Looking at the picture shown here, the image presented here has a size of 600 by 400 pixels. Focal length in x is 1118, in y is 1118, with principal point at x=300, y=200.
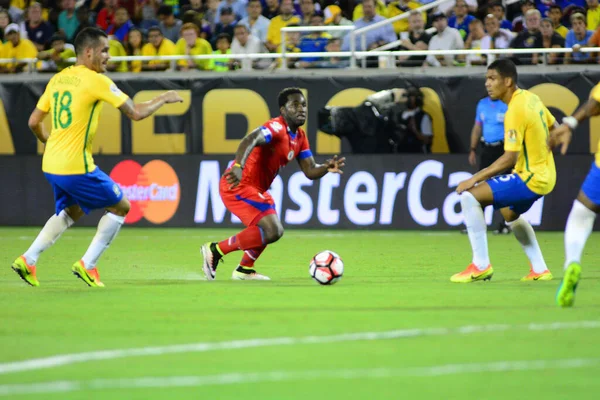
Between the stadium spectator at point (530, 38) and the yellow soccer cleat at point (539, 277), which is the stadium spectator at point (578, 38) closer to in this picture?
the stadium spectator at point (530, 38)

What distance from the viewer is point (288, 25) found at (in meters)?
20.2

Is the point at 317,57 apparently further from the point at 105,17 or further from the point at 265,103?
the point at 105,17

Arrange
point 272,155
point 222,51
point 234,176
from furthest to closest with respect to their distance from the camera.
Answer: point 222,51 < point 272,155 < point 234,176

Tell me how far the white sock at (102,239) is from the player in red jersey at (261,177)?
121 centimetres

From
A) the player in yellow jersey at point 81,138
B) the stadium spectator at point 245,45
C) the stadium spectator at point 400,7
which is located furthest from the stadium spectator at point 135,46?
the player in yellow jersey at point 81,138

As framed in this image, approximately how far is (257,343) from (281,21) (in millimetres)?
14175

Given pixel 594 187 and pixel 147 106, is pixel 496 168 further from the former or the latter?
pixel 147 106

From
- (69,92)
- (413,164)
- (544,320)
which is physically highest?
(69,92)

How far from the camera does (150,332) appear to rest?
7.40 metres

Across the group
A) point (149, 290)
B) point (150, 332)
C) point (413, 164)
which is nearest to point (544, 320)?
point (150, 332)

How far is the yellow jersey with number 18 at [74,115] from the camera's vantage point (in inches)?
395

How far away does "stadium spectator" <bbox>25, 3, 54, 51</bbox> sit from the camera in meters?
22.2

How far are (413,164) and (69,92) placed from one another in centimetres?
930

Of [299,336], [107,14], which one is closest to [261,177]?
[299,336]
